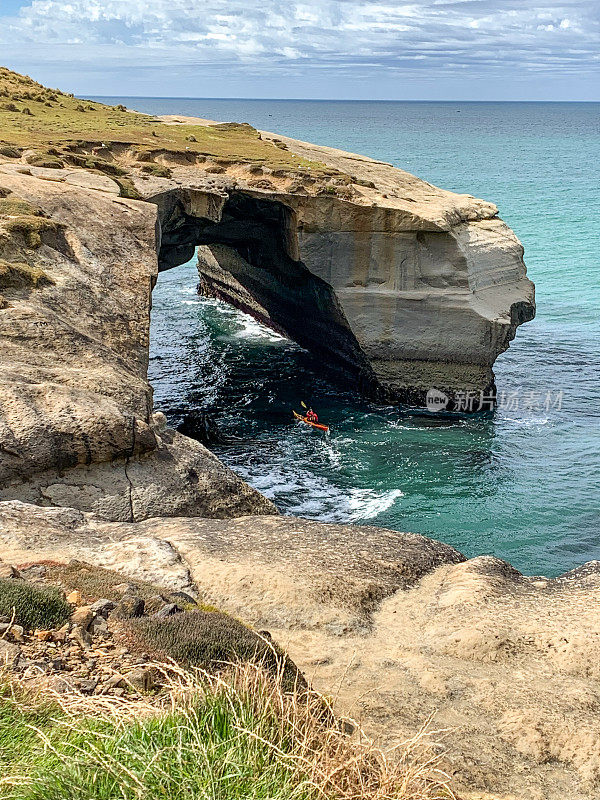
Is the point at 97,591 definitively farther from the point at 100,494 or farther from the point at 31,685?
the point at 100,494

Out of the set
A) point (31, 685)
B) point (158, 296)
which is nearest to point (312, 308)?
point (158, 296)

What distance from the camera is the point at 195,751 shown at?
6.85 metres

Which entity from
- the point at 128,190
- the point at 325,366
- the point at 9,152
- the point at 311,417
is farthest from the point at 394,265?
the point at 9,152

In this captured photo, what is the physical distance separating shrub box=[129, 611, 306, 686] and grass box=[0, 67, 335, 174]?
27.3m

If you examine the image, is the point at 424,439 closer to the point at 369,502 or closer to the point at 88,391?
the point at 369,502

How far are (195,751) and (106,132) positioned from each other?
3814 cm

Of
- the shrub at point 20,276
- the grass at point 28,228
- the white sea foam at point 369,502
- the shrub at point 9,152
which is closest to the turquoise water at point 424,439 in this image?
the white sea foam at point 369,502

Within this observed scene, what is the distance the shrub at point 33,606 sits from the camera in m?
9.55

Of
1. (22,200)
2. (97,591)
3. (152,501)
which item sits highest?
(22,200)

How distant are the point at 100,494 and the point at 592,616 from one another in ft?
32.5

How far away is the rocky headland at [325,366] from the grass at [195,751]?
4.75 feet

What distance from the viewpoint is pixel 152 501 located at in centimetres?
1830

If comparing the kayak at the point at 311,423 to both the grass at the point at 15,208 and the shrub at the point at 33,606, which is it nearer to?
the grass at the point at 15,208

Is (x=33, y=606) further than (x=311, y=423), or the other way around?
(x=311, y=423)
